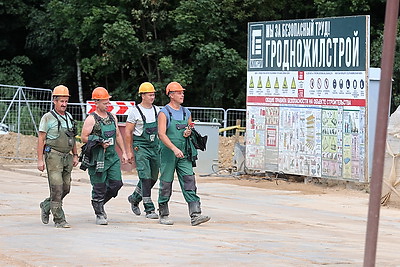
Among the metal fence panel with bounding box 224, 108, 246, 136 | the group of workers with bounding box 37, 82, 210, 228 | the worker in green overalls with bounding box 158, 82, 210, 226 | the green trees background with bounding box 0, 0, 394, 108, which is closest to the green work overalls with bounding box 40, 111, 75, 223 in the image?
the group of workers with bounding box 37, 82, 210, 228

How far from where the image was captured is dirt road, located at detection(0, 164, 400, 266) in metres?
9.80

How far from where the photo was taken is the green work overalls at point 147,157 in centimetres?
1350

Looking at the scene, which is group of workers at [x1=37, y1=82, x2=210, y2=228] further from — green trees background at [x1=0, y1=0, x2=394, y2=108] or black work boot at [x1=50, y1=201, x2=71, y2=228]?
green trees background at [x1=0, y1=0, x2=394, y2=108]

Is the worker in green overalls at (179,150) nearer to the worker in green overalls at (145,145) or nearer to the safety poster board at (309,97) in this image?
the worker in green overalls at (145,145)

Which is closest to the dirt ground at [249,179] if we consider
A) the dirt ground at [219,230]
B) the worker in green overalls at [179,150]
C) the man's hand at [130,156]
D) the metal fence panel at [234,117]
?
the dirt ground at [219,230]

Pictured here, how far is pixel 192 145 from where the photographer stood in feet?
41.9

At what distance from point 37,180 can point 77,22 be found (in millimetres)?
18777

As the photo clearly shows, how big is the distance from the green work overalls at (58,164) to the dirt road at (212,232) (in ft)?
1.10

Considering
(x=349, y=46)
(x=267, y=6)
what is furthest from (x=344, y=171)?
(x=267, y=6)

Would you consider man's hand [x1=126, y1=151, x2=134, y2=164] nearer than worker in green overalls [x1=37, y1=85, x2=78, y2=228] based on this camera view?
No

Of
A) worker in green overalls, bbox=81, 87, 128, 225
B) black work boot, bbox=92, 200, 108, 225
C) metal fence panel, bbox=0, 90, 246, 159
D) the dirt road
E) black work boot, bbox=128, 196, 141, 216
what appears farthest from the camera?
metal fence panel, bbox=0, 90, 246, 159

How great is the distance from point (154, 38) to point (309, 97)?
19.4 m

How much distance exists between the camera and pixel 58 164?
12.1 m

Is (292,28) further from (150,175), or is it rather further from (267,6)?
(267,6)
